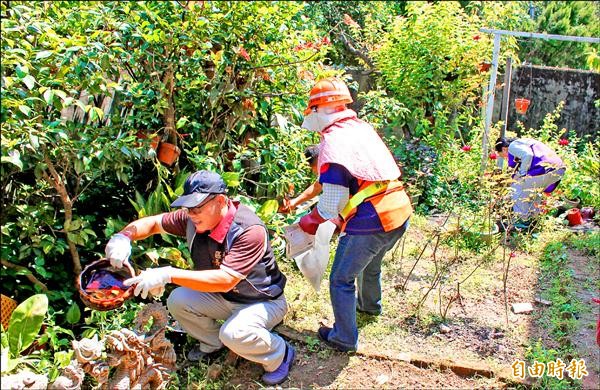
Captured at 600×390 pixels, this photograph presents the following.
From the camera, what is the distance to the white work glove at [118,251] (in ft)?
10.8

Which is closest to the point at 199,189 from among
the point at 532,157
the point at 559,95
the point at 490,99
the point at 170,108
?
the point at 170,108

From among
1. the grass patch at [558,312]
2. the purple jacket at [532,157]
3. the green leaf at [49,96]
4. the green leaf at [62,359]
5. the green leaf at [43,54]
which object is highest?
the green leaf at [43,54]

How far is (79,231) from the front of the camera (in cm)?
385

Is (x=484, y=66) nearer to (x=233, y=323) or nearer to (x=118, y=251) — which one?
Answer: (x=233, y=323)

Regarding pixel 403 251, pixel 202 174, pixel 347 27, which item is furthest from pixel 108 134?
pixel 347 27

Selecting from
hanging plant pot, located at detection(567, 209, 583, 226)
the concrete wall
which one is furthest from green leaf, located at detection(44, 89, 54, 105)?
the concrete wall

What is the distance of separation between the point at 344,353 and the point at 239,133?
1927 millimetres

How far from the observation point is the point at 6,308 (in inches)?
135

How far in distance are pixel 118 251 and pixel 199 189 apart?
0.56 metres

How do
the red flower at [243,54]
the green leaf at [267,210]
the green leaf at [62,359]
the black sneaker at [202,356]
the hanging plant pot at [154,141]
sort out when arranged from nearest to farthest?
the green leaf at [62,359]
the black sneaker at [202,356]
the hanging plant pot at [154,141]
the red flower at [243,54]
the green leaf at [267,210]

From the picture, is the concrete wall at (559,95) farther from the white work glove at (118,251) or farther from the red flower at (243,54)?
the white work glove at (118,251)

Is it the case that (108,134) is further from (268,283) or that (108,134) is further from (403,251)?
(403,251)

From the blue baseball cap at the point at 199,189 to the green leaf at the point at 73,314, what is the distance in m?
1.07

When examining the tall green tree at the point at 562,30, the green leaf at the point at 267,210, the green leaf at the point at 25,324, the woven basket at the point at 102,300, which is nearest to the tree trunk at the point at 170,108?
the green leaf at the point at 267,210
